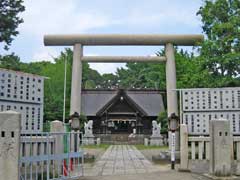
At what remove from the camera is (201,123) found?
15977mm

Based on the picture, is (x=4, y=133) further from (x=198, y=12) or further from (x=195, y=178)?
(x=198, y=12)

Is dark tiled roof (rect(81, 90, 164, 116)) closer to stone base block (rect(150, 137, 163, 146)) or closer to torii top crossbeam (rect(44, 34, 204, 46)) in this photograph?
stone base block (rect(150, 137, 163, 146))

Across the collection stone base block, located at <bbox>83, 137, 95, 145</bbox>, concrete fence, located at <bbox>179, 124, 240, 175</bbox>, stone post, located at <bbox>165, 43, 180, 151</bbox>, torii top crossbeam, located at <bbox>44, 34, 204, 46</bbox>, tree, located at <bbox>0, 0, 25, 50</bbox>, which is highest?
tree, located at <bbox>0, 0, 25, 50</bbox>

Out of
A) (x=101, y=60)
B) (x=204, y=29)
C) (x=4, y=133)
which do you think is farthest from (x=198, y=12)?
(x=4, y=133)

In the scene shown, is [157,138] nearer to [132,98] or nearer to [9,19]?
[132,98]

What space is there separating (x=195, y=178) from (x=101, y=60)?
890cm

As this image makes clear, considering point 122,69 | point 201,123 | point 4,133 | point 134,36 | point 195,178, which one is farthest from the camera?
point 122,69

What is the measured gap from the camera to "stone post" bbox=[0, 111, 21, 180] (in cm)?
880

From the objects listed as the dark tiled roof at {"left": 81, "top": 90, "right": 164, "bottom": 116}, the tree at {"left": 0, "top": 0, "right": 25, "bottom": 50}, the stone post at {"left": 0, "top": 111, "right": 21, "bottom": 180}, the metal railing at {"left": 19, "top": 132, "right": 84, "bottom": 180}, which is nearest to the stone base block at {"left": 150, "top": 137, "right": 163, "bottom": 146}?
the dark tiled roof at {"left": 81, "top": 90, "right": 164, "bottom": 116}

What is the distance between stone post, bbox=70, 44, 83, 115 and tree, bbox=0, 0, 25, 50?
6.79 m

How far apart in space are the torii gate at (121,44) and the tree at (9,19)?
6.18 metres

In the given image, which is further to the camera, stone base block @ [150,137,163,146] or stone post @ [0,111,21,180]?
stone base block @ [150,137,163,146]

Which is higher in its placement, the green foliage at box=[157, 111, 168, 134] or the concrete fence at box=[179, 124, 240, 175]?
the green foliage at box=[157, 111, 168, 134]

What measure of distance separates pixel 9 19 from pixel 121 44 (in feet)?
28.8
